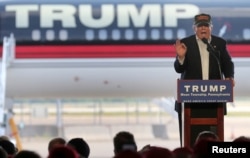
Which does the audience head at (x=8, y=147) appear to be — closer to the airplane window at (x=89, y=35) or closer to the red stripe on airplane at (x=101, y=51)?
the red stripe on airplane at (x=101, y=51)

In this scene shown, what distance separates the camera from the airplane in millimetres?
16000

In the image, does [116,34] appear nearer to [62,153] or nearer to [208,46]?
[208,46]

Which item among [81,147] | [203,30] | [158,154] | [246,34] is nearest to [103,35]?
[246,34]

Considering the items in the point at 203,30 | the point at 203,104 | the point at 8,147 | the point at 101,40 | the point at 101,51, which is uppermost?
the point at 101,40

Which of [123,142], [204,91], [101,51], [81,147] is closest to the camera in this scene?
[123,142]

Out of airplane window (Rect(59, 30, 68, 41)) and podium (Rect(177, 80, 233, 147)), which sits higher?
airplane window (Rect(59, 30, 68, 41))

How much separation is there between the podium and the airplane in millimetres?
7684

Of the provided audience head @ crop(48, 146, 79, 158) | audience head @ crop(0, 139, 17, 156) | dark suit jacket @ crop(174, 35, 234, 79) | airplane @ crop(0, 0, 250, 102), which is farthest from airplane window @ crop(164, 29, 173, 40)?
audience head @ crop(48, 146, 79, 158)

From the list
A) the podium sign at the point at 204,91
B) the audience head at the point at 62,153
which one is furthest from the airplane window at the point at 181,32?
the audience head at the point at 62,153

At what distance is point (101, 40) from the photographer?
53.0ft

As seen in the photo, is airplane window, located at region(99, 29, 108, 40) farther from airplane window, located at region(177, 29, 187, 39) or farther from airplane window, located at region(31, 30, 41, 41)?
airplane window, located at region(177, 29, 187, 39)

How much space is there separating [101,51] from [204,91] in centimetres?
807

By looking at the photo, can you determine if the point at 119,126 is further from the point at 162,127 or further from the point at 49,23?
the point at 49,23

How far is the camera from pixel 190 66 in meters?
9.02
